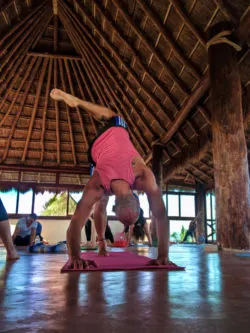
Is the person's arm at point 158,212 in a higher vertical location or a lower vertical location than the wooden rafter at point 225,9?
lower

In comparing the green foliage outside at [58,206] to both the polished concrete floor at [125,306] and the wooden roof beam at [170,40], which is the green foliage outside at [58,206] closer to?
the wooden roof beam at [170,40]

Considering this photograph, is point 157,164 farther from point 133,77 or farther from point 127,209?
point 127,209

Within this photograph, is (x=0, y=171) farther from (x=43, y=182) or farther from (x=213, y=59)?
(x=213, y=59)

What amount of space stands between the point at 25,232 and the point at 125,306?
6556 millimetres

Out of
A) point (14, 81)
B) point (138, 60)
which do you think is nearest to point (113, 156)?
Result: point (138, 60)

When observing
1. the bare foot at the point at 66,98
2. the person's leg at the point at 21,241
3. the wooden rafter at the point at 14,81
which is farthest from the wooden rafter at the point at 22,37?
the bare foot at the point at 66,98

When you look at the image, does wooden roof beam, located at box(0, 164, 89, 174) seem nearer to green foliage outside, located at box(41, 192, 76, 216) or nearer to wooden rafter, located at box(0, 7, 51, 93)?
→ green foliage outside, located at box(41, 192, 76, 216)

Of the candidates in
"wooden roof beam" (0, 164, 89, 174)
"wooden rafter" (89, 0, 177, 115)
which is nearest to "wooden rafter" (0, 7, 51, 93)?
"wooden rafter" (89, 0, 177, 115)

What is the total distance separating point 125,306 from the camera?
906 millimetres

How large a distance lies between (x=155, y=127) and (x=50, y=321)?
29.2 feet

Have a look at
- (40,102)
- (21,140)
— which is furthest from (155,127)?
(21,140)

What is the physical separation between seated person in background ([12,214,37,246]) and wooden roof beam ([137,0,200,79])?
463cm

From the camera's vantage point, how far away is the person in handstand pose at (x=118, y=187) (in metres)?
2.01

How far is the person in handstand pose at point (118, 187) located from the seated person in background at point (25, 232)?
4721 millimetres
